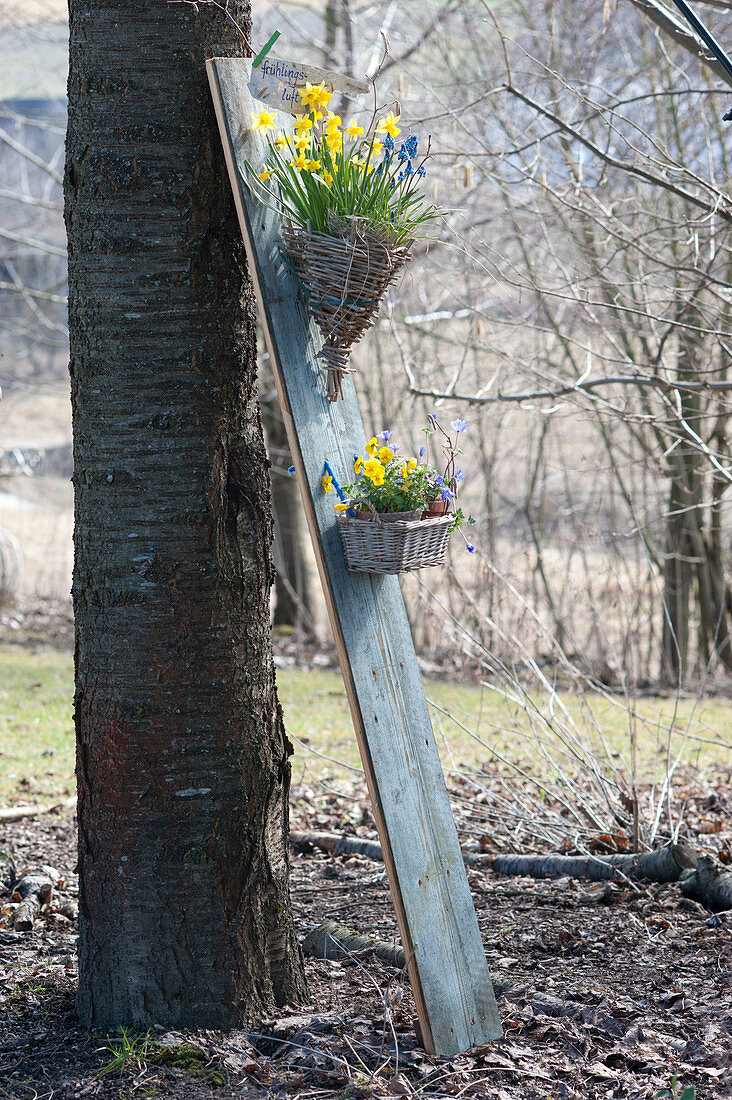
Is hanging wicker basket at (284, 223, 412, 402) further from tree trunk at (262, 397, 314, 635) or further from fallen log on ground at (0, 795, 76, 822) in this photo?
tree trunk at (262, 397, 314, 635)

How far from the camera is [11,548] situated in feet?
37.1

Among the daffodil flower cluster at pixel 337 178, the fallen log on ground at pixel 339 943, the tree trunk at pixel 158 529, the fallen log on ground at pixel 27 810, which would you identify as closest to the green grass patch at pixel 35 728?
the fallen log on ground at pixel 27 810

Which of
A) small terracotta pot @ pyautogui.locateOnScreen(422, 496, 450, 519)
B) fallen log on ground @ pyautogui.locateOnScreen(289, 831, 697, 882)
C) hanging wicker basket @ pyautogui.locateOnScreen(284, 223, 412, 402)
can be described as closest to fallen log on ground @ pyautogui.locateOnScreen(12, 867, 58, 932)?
fallen log on ground @ pyautogui.locateOnScreen(289, 831, 697, 882)

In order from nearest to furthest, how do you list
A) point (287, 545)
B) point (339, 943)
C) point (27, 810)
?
point (339, 943), point (27, 810), point (287, 545)

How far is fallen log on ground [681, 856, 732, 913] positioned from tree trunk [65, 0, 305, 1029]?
1820 mm

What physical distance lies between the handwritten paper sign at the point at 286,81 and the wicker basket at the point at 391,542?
3.44 feet

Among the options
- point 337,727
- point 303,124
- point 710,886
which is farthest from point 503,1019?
point 337,727

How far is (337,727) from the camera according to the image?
7.01 meters

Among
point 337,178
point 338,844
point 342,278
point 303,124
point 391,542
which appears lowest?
point 338,844

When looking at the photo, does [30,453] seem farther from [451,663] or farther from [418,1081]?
[418,1081]

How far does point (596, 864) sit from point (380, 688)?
6.30 feet

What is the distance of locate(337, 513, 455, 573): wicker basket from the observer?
2438mm

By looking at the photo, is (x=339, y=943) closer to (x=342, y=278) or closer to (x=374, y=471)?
(x=374, y=471)

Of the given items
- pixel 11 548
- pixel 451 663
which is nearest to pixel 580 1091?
pixel 451 663
